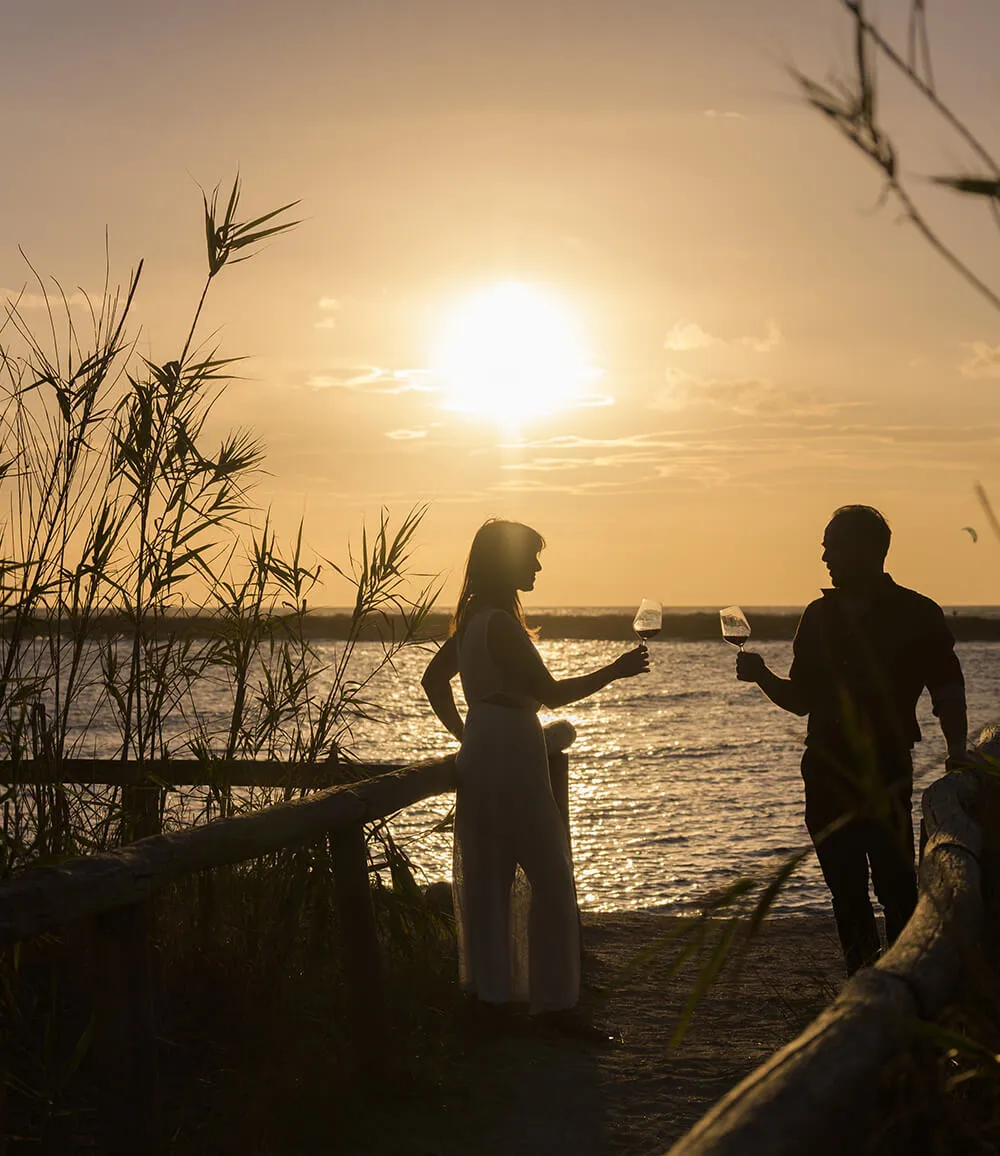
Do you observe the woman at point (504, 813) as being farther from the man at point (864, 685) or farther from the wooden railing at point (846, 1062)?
the wooden railing at point (846, 1062)

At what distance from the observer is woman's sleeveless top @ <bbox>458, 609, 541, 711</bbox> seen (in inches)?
203

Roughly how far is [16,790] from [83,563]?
3.52 feet

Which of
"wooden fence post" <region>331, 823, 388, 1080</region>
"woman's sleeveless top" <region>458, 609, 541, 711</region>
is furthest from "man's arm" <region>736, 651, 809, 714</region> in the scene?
"wooden fence post" <region>331, 823, 388, 1080</region>

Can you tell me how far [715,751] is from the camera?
22.6 meters

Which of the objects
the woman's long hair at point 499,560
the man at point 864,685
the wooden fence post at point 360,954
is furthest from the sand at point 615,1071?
the woman's long hair at point 499,560

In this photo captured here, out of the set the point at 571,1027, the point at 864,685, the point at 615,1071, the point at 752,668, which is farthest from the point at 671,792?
the point at 864,685

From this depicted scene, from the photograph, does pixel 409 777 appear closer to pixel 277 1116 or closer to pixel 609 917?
pixel 277 1116

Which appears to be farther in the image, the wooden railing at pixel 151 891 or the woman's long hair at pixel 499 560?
the woman's long hair at pixel 499 560

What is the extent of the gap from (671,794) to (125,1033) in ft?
46.4

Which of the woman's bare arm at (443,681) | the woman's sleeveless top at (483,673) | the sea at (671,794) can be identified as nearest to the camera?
the woman's sleeveless top at (483,673)

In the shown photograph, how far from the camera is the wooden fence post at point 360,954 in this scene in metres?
4.44

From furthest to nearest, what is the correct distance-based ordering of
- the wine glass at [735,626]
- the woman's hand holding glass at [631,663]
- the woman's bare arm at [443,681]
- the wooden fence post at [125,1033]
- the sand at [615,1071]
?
1. the woman's bare arm at [443,681]
2. the wine glass at [735,626]
3. the woman's hand holding glass at [631,663]
4. the sand at [615,1071]
5. the wooden fence post at [125,1033]

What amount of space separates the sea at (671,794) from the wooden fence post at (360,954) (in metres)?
1.07

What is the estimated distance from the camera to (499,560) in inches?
205
